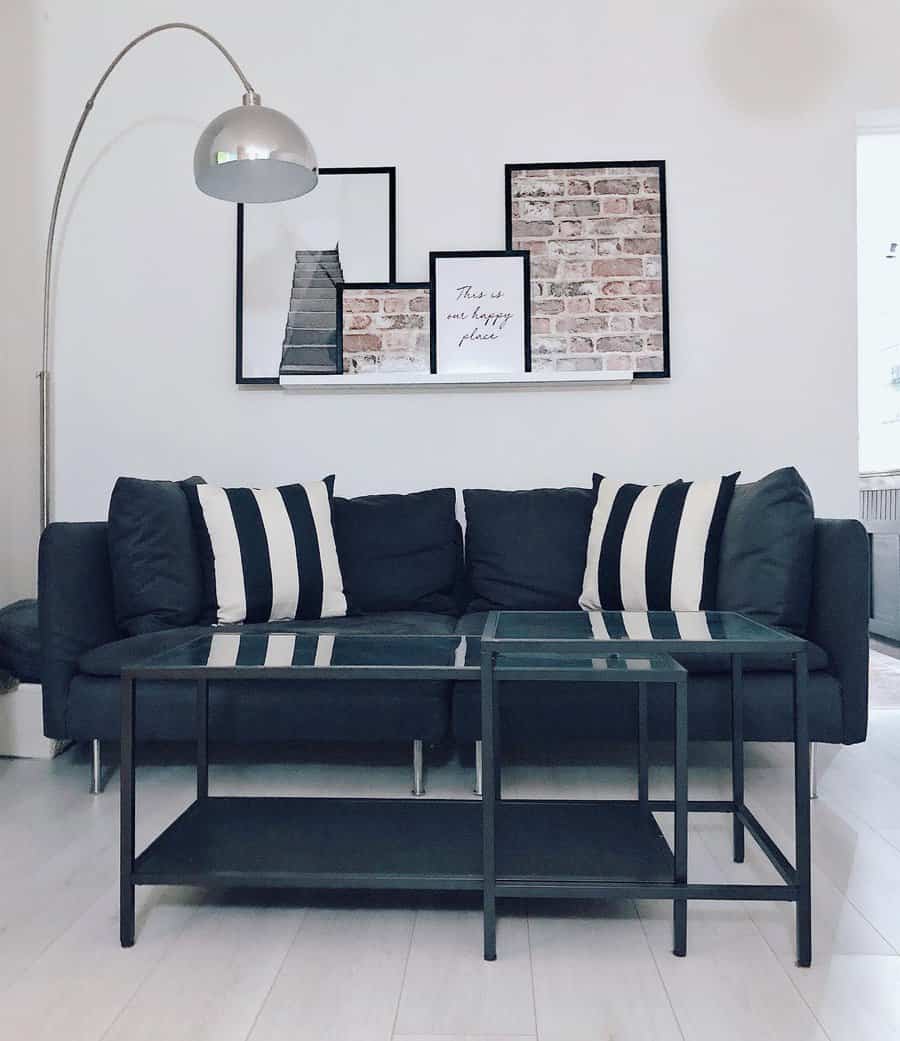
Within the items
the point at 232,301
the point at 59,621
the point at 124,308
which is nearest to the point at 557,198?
the point at 232,301

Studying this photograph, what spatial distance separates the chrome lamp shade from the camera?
2.30m

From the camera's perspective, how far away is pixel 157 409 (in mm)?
3061

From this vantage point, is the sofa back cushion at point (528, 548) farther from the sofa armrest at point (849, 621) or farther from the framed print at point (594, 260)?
the sofa armrest at point (849, 621)

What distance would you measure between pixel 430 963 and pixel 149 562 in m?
1.40

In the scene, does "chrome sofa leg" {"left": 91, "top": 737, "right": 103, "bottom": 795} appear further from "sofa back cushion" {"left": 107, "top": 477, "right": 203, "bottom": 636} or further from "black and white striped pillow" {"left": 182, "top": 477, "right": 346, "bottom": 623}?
"black and white striped pillow" {"left": 182, "top": 477, "right": 346, "bottom": 623}

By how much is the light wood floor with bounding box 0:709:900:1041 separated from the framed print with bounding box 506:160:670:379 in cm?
163

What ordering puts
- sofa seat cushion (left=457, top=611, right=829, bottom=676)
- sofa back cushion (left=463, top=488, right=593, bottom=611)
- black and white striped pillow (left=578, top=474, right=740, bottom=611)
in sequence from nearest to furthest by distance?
sofa seat cushion (left=457, top=611, right=829, bottom=676) → black and white striped pillow (left=578, top=474, right=740, bottom=611) → sofa back cushion (left=463, top=488, right=593, bottom=611)

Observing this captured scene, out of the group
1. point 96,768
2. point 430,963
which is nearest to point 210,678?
point 430,963

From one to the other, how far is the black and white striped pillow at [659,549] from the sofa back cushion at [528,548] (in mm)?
81

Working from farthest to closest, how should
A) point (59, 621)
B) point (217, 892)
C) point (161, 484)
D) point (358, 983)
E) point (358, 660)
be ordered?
point (161, 484) → point (59, 621) → point (217, 892) → point (358, 660) → point (358, 983)

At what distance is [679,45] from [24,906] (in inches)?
123

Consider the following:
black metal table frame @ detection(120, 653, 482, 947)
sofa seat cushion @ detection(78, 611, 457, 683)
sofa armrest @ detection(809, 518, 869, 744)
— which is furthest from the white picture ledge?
black metal table frame @ detection(120, 653, 482, 947)

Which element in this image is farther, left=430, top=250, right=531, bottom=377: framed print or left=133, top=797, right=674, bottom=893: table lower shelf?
left=430, top=250, right=531, bottom=377: framed print

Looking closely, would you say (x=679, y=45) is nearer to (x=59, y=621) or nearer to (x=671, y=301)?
(x=671, y=301)
